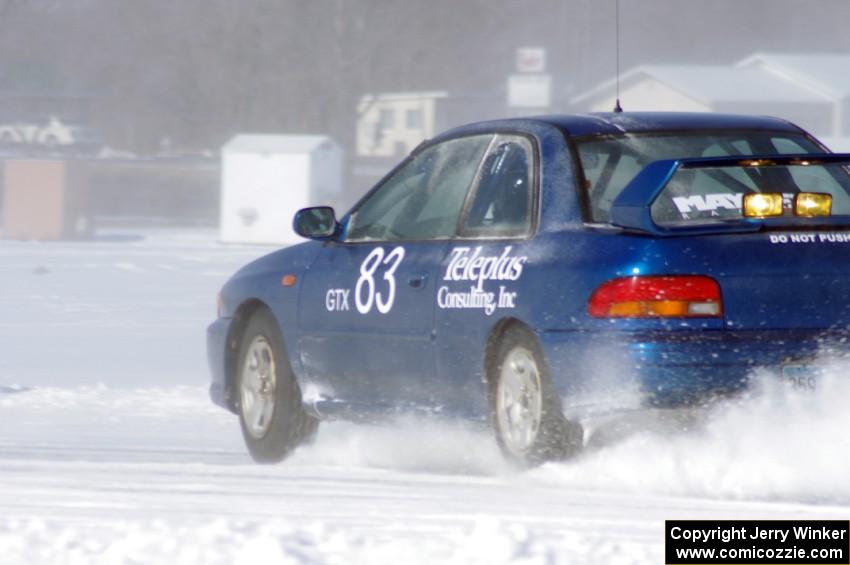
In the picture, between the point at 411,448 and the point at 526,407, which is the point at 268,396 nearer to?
the point at 411,448

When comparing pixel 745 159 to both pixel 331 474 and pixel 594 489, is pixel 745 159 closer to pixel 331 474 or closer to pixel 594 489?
pixel 594 489

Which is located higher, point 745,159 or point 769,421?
point 745,159

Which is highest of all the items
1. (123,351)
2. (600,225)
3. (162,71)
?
(162,71)

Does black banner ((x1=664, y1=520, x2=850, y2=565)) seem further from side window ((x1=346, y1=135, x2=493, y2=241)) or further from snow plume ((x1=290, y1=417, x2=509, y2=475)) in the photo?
side window ((x1=346, y1=135, x2=493, y2=241))

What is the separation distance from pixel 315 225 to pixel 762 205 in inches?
95.2

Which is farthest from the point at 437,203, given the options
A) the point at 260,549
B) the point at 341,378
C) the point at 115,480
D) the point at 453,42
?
the point at 453,42

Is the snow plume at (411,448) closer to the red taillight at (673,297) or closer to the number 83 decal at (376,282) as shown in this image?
the number 83 decal at (376,282)

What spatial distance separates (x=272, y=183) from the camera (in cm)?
3541

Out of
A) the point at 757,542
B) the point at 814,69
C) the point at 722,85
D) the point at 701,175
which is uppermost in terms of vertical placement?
the point at 814,69

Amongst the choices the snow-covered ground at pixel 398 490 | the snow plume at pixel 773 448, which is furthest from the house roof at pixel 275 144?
the snow plume at pixel 773 448

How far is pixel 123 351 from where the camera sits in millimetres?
15000

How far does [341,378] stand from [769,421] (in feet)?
7.19

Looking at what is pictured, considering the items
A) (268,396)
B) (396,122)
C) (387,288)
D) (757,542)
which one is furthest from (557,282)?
(396,122)

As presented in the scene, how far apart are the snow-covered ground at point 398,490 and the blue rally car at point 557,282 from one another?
0.19 meters
